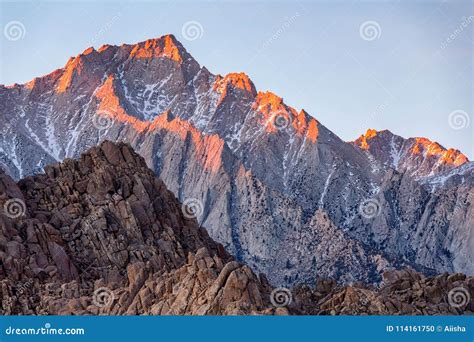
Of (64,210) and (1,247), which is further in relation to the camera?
(64,210)

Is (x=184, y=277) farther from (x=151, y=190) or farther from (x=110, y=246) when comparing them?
(x=151, y=190)

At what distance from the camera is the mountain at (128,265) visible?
105m

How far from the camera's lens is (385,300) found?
106875 mm

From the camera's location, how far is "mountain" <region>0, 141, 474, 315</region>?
346 feet

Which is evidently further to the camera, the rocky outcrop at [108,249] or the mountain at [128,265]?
the rocky outcrop at [108,249]

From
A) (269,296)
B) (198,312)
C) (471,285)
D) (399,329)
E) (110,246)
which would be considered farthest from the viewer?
(110,246)

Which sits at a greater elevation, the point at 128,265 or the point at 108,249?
the point at 108,249

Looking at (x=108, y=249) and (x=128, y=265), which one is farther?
(x=108, y=249)

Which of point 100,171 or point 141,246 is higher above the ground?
point 100,171

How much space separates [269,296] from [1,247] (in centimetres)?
4883

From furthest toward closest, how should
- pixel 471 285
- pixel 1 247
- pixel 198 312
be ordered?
pixel 1 247, pixel 471 285, pixel 198 312

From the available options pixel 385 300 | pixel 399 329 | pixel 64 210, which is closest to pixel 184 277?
pixel 385 300

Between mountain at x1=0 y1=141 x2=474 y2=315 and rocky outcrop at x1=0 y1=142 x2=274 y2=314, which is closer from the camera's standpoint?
mountain at x1=0 y1=141 x2=474 y2=315

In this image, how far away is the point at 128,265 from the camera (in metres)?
136
